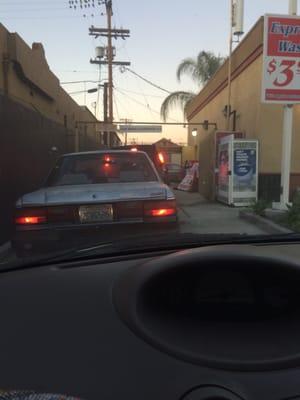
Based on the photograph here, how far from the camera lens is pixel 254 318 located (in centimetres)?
152

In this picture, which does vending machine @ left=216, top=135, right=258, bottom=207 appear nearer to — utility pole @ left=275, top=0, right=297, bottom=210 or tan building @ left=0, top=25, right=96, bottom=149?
utility pole @ left=275, top=0, right=297, bottom=210

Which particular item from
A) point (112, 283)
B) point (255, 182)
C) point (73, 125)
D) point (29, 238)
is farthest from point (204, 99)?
point (112, 283)

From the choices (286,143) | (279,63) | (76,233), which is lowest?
(76,233)

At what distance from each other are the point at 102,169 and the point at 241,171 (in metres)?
8.65

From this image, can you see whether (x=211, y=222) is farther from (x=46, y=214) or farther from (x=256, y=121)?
(x=46, y=214)

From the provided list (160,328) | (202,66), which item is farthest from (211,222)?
(202,66)

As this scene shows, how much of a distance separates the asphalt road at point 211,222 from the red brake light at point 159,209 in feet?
8.95

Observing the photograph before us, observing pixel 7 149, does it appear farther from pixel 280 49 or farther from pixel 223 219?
pixel 280 49

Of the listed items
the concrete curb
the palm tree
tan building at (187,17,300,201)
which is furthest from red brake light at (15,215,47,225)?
the palm tree

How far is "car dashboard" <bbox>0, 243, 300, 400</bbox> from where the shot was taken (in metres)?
1.21

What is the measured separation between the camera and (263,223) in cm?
1005

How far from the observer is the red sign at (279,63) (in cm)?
1155

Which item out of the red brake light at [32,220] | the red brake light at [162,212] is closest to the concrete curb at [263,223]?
the red brake light at [162,212]

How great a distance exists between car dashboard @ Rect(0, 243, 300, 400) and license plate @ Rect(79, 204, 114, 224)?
3356mm
